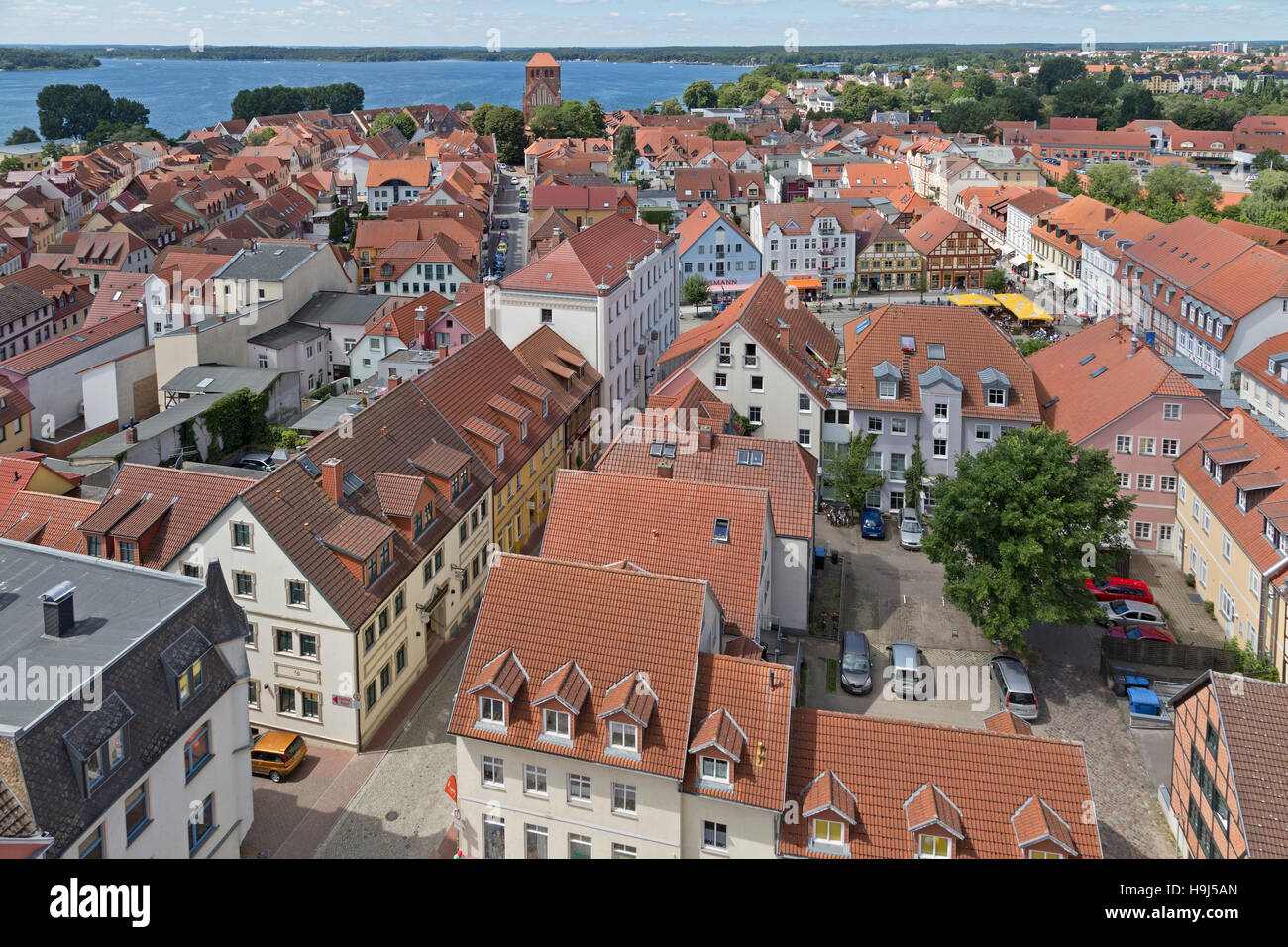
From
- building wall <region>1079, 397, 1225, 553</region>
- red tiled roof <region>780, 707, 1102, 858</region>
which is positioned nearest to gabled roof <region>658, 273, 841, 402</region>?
building wall <region>1079, 397, 1225, 553</region>

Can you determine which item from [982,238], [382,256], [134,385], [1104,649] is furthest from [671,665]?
[982,238]

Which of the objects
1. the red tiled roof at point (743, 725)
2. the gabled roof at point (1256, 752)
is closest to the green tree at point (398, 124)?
the red tiled roof at point (743, 725)

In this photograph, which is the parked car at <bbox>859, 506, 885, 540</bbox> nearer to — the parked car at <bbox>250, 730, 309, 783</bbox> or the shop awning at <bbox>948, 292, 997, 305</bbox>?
the parked car at <bbox>250, 730, 309, 783</bbox>

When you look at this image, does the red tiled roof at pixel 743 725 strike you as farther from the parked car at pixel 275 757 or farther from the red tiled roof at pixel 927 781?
the parked car at pixel 275 757

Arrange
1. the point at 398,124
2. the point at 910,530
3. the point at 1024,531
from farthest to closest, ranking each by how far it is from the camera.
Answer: the point at 398,124, the point at 910,530, the point at 1024,531

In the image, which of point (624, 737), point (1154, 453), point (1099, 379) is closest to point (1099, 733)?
point (624, 737)

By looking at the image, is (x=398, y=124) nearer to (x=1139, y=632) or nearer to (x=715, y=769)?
(x=1139, y=632)

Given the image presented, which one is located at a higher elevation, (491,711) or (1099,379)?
(1099,379)
